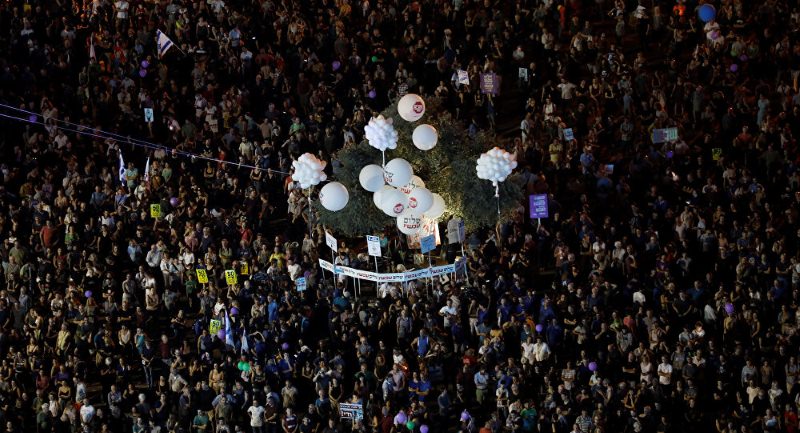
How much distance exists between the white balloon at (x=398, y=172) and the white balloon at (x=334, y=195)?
83cm

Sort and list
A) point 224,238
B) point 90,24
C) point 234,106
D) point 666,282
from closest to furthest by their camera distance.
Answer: point 666,282, point 224,238, point 234,106, point 90,24

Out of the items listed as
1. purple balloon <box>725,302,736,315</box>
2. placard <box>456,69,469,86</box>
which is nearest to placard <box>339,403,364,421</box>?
purple balloon <box>725,302,736,315</box>

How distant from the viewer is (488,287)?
106 ft

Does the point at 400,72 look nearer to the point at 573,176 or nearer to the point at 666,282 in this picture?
the point at 573,176

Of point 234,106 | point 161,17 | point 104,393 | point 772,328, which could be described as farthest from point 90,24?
point 772,328

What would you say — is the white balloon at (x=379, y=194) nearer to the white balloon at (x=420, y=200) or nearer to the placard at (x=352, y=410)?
the white balloon at (x=420, y=200)

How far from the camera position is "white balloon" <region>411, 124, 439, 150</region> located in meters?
30.6

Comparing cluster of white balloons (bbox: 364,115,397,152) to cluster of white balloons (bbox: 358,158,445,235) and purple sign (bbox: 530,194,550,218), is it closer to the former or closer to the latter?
cluster of white balloons (bbox: 358,158,445,235)

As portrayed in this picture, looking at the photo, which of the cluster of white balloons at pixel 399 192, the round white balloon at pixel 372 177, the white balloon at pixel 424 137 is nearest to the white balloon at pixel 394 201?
the cluster of white balloons at pixel 399 192

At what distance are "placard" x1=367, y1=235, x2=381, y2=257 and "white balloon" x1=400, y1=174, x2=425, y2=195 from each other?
1527 mm

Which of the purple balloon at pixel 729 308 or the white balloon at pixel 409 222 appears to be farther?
the purple balloon at pixel 729 308

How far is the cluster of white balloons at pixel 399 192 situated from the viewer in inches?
1184

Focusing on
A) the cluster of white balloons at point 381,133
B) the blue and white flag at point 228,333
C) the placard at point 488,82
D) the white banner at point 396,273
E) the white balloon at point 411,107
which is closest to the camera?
the cluster of white balloons at point 381,133

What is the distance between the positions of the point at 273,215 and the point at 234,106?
368 centimetres
